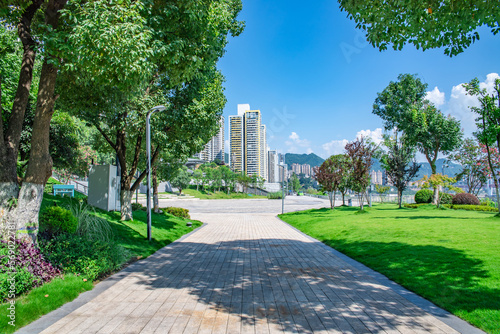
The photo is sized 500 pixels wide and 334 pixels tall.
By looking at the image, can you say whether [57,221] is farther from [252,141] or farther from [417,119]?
[252,141]

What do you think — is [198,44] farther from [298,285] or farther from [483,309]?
[483,309]

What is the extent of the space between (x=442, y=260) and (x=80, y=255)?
26.8ft

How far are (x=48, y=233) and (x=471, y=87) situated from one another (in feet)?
63.8

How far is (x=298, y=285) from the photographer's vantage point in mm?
6430

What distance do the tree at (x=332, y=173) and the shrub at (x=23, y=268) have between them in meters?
24.0

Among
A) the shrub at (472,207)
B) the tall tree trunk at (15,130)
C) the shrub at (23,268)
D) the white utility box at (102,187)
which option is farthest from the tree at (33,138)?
the shrub at (472,207)

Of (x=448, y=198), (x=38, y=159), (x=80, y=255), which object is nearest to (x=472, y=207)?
(x=448, y=198)

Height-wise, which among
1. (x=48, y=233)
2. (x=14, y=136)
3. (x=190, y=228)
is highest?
(x=14, y=136)

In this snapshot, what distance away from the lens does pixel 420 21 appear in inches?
263

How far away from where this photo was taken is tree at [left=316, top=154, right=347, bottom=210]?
27844mm

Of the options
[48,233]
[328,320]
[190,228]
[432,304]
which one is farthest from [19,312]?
[190,228]

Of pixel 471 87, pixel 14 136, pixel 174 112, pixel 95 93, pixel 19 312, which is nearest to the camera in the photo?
pixel 19 312

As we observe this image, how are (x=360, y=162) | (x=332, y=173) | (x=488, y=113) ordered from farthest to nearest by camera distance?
(x=332, y=173) → (x=360, y=162) → (x=488, y=113)

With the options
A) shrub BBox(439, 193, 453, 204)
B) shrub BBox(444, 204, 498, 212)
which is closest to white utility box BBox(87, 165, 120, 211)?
shrub BBox(444, 204, 498, 212)
